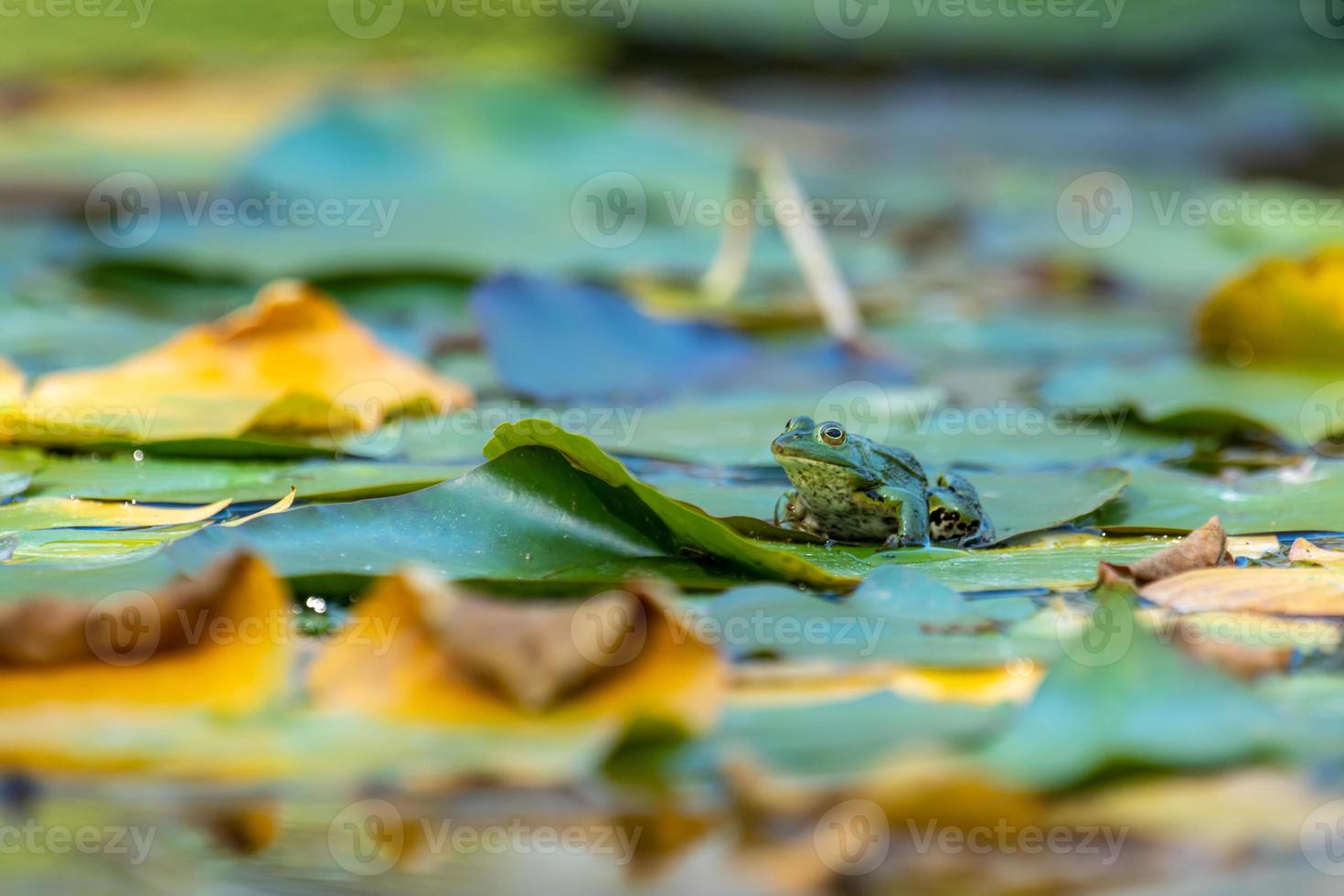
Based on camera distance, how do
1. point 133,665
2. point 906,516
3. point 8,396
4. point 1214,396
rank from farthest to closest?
point 1214,396 → point 8,396 → point 906,516 → point 133,665

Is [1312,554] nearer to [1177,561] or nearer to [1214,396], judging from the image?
[1177,561]

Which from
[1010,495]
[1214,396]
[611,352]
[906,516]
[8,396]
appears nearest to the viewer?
[906,516]

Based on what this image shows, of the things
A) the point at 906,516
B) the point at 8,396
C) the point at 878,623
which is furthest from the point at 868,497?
the point at 8,396

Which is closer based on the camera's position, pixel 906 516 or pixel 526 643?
pixel 526 643

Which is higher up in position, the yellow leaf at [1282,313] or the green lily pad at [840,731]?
the yellow leaf at [1282,313]

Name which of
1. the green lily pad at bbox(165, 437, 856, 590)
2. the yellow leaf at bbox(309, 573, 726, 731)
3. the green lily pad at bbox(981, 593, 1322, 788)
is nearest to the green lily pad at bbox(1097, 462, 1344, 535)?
the green lily pad at bbox(165, 437, 856, 590)

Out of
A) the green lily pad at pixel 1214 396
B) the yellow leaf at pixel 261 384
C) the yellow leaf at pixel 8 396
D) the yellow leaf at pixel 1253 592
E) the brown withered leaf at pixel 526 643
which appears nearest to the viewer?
the brown withered leaf at pixel 526 643

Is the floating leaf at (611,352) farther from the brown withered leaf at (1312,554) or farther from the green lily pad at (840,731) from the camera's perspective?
the green lily pad at (840,731)

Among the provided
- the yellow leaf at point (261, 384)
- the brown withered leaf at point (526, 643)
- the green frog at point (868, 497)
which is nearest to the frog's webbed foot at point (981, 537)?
the green frog at point (868, 497)
